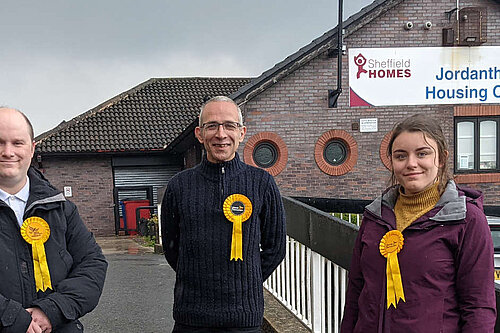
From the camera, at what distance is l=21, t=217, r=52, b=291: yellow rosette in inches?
92.1

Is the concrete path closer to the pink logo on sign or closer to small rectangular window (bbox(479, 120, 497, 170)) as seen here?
the pink logo on sign

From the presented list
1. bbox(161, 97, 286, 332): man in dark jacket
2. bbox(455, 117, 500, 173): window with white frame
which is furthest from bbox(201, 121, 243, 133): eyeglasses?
bbox(455, 117, 500, 173): window with white frame

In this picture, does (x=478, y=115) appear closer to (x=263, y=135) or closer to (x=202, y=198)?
(x=263, y=135)

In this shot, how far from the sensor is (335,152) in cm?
1289

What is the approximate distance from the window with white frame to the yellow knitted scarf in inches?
463

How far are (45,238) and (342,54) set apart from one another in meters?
10.8

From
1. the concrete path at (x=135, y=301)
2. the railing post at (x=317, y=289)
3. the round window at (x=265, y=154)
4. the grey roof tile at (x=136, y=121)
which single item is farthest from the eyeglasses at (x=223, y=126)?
the grey roof tile at (x=136, y=121)

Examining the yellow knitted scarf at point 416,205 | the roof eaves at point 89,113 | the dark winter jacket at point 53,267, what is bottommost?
the dark winter jacket at point 53,267

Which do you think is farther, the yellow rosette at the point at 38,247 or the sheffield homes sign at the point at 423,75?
the sheffield homes sign at the point at 423,75

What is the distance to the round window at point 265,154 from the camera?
40.7 feet

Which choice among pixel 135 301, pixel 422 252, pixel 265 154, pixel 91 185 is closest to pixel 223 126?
pixel 422 252

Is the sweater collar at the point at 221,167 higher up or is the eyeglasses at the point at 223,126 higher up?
the eyeglasses at the point at 223,126

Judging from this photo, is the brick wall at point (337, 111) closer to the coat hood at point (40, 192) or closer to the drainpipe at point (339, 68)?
the drainpipe at point (339, 68)

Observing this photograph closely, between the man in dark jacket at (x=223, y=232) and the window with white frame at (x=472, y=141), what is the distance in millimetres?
11493
